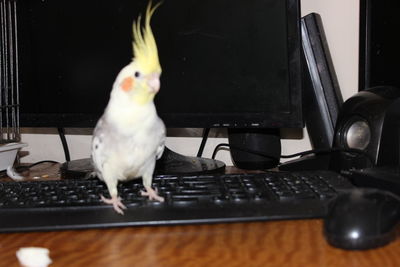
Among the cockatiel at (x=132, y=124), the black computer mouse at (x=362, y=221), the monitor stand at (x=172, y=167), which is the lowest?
the monitor stand at (x=172, y=167)

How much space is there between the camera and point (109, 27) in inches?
37.4

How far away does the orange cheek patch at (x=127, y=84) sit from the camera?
0.63 m

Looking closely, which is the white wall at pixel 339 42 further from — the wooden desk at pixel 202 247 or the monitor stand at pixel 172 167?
the wooden desk at pixel 202 247

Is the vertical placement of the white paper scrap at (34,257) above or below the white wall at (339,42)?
below

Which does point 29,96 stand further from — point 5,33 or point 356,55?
point 356,55

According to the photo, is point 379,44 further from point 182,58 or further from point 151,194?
point 151,194

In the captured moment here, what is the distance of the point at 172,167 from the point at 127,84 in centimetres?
40

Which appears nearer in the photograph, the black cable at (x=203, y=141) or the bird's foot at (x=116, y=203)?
the bird's foot at (x=116, y=203)

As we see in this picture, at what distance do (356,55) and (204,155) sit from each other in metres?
0.47

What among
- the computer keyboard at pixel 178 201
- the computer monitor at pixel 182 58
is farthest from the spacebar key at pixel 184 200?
the computer monitor at pixel 182 58

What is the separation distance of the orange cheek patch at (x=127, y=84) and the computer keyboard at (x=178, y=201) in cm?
17

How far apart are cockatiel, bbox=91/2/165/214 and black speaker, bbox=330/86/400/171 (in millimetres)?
393

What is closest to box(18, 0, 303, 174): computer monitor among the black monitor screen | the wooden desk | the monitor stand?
the black monitor screen

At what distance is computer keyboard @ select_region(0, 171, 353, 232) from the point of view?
0.59m
